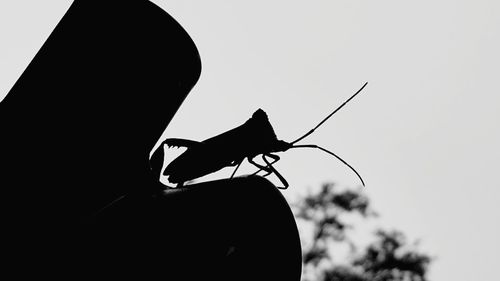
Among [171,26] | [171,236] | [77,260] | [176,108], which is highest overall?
[171,26]

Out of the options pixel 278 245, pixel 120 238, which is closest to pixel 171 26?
pixel 120 238

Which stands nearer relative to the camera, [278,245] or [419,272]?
[278,245]

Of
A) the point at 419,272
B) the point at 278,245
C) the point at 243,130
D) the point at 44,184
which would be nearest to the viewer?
the point at 278,245

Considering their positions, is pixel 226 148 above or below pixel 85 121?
above

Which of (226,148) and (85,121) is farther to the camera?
(226,148)

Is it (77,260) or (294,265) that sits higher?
(294,265)

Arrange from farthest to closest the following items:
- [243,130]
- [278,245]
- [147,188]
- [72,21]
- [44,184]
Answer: [243,130] → [72,21] → [44,184] → [147,188] → [278,245]

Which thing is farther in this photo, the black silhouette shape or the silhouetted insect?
the silhouetted insect

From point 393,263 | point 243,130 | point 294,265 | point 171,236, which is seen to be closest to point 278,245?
point 294,265

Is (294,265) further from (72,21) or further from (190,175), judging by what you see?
(190,175)

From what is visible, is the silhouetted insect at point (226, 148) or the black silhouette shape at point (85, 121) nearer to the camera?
the black silhouette shape at point (85, 121)
